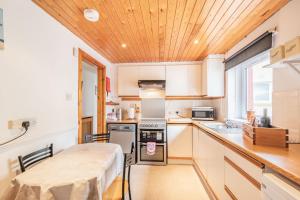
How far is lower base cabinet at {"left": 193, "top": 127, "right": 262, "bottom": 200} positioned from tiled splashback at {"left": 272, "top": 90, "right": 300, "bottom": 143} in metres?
0.56

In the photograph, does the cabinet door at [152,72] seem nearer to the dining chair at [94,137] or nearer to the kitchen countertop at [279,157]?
Result: the dining chair at [94,137]

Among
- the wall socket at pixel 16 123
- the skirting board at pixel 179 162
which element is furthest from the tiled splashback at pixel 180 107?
the wall socket at pixel 16 123

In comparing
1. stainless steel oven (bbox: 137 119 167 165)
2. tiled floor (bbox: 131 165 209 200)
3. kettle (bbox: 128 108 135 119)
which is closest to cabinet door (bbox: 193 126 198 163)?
tiled floor (bbox: 131 165 209 200)

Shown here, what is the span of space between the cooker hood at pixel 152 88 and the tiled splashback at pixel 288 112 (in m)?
2.15

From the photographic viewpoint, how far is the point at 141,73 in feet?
12.2

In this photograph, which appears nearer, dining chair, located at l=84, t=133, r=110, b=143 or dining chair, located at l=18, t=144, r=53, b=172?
dining chair, located at l=18, t=144, r=53, b=172

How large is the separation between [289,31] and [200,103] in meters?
2.41

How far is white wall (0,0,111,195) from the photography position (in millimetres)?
1289

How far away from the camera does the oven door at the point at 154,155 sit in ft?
10.7

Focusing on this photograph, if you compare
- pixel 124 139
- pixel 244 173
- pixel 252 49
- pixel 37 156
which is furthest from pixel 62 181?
pixel 252 49

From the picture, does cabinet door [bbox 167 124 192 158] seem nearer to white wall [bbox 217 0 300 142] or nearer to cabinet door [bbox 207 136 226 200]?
cabinet door [bbox 207 136 226 200]

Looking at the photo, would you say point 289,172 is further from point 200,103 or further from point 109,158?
point 200,103

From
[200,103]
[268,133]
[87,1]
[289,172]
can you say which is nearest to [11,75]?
[87,1]

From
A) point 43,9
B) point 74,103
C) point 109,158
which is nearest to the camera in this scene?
point 109,158
